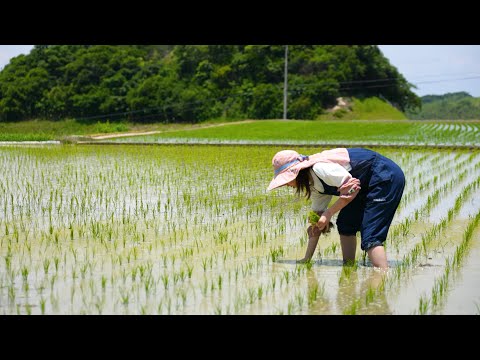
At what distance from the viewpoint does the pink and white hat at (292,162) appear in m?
4.21

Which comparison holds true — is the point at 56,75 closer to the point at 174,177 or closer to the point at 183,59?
the point at 183,59

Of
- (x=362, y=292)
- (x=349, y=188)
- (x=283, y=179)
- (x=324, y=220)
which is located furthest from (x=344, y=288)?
(x=283, y=179)

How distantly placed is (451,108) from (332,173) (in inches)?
2253

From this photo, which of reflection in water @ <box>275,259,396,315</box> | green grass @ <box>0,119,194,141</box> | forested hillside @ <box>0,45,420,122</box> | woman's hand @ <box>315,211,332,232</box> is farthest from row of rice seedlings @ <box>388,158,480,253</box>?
forested hillside @ <box>0,45,420,122</box>

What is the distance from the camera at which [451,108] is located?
193 feet

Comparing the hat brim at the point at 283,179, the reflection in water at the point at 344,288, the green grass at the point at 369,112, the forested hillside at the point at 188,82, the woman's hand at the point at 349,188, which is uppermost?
the forested hillside at the point at 188,82

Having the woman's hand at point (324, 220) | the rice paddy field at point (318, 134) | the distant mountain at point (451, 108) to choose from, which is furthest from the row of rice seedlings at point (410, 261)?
the distant mountain at point (451, 108)

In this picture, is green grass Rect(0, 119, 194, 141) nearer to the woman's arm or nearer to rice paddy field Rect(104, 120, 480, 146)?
rice paddy field Rect(104, 120, 480, 146)

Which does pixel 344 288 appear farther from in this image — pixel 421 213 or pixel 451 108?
pixel 451 108

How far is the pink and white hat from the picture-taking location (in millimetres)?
4207

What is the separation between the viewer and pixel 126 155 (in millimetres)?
13711

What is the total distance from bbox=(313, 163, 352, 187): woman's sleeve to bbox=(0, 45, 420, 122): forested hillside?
2757 centimetres

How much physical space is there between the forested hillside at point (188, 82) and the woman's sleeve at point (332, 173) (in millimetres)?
27565

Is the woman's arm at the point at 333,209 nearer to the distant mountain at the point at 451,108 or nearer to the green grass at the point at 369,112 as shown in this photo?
the green grass at the point at 369,112
